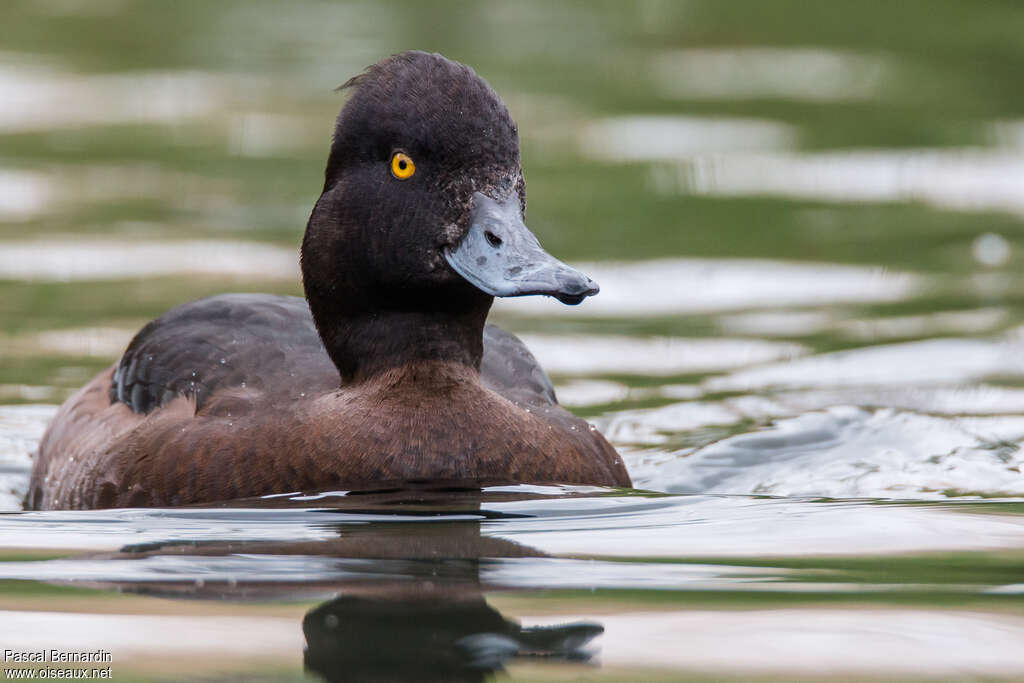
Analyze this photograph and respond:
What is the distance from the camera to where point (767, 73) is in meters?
15.0

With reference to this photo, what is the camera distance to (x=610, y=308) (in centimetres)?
988

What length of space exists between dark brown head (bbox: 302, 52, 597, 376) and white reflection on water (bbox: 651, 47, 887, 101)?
862 cm

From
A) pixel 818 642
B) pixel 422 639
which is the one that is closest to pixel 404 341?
pixel 422 639

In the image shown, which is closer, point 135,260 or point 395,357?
point 395,357

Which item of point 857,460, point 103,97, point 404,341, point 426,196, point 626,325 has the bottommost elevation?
point 857,460

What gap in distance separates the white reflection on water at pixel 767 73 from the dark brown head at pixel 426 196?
8.62 metres

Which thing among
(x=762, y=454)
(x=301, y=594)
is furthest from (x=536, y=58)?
Result: (x=301, y=594)

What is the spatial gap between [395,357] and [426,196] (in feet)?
1.78

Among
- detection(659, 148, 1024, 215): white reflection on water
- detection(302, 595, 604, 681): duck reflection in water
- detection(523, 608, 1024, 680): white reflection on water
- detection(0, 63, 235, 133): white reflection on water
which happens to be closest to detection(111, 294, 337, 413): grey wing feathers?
detection(302, 595, 604, 681): duck reflection in water

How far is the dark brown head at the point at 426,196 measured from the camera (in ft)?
18.7

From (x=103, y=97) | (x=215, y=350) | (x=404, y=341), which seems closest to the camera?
(x=404, y=341)

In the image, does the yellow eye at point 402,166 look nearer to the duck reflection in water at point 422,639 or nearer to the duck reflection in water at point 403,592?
the duck reflection in water at point 403,592

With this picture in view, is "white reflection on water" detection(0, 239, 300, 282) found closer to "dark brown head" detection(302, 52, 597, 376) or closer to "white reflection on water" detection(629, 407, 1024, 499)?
"white reflection on water" detection(629, 407, 1024, 499)

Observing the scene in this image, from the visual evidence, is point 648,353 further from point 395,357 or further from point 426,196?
point 426,196
